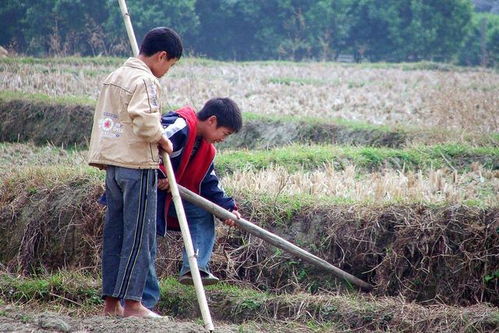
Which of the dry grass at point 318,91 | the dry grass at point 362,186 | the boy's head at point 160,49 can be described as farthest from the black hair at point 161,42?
the dry grass at point 318,91

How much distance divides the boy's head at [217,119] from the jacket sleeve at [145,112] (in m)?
0.63

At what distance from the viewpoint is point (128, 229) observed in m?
4.93

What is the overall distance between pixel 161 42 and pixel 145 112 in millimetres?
531

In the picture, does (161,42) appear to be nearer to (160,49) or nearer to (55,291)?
(160,49)

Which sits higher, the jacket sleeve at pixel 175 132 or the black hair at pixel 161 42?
the black hair at pixel 161 42

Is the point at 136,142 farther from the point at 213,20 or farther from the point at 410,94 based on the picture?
the point at 213,20

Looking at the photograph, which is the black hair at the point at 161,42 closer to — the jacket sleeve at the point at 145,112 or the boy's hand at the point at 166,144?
the jacket sleeve at the point at 145,112

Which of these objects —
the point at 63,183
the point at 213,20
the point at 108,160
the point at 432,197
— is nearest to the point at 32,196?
the point at 63,183

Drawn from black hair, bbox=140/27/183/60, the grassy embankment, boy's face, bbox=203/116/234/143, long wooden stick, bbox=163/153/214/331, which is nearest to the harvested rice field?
the grassy embankment

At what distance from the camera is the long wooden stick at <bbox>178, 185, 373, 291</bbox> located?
17.7 ft

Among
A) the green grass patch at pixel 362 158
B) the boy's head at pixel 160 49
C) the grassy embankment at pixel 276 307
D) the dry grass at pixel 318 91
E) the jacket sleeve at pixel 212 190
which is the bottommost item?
the grassy embankment at pixel 276 307

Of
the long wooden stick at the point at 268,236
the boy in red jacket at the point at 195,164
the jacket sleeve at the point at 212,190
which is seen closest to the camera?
the boy in red jacket at the point at 195,164

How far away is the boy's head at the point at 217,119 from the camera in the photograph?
17.6ft

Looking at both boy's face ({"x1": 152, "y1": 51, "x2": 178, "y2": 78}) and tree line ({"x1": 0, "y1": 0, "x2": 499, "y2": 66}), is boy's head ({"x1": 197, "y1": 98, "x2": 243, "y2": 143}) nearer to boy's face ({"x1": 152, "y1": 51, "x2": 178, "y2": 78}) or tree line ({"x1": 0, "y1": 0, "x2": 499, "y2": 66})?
boy's face ({"x1": 152, "y1": 51, "x2": 178, "y2": 78})
